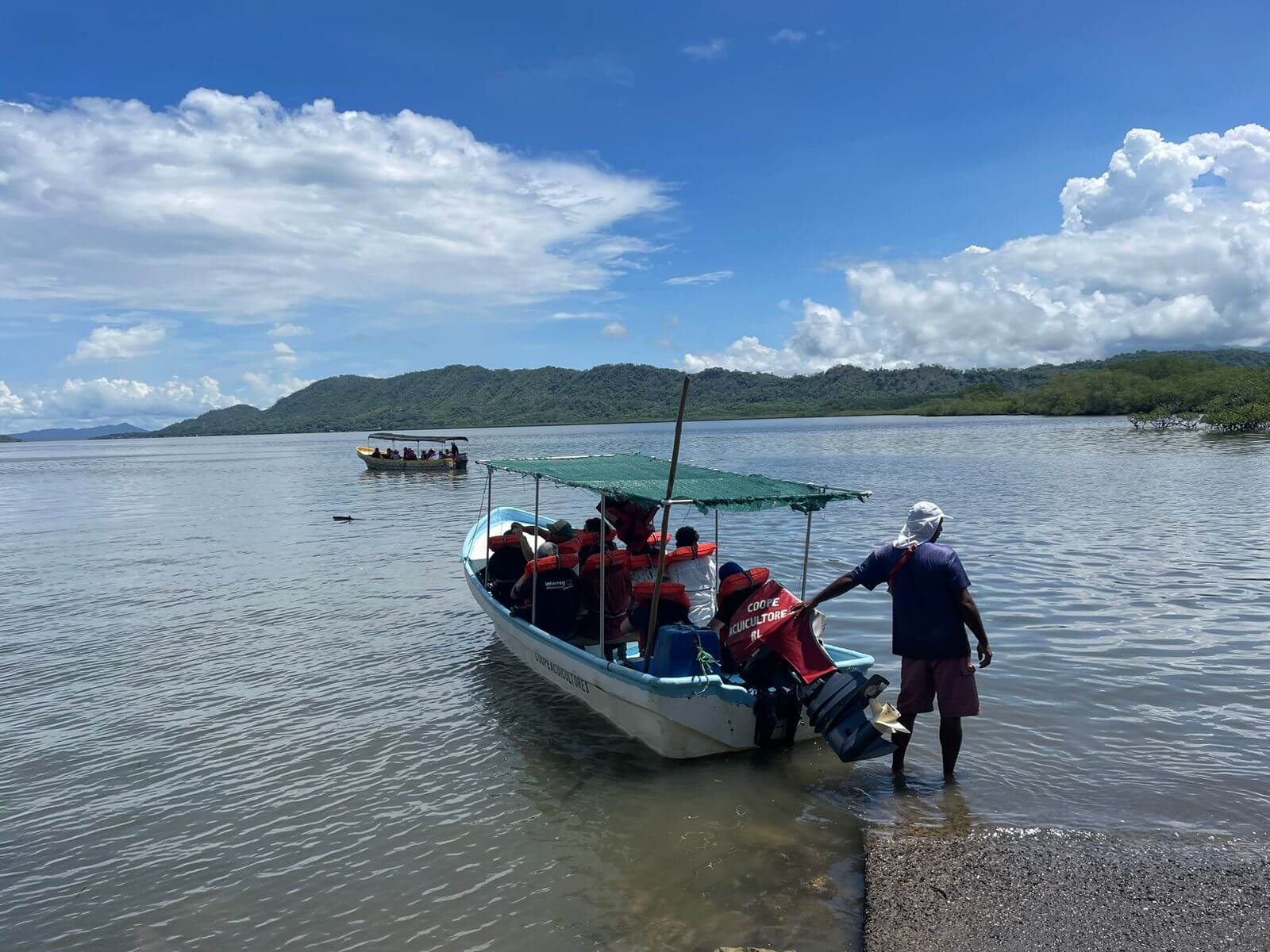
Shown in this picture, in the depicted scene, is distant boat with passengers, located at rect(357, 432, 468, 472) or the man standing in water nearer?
the man standing in water

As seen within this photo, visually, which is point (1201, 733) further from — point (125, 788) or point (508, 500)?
point (508, 500)

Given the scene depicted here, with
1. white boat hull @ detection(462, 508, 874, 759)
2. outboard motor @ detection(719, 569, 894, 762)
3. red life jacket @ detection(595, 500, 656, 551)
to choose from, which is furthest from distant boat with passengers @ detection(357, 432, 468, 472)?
outboard motor @ detection(719, 569, 894, 762)

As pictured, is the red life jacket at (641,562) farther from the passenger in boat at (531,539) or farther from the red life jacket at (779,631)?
the red life jacket at (779,631)

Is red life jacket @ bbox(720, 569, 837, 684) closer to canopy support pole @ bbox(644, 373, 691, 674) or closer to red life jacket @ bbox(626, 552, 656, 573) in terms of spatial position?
canopy support pole @ bbox(644, 373, 691, 674)

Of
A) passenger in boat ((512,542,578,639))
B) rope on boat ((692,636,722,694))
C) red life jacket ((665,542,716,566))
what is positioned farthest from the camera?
passenger in boat ((512,542,578,639))

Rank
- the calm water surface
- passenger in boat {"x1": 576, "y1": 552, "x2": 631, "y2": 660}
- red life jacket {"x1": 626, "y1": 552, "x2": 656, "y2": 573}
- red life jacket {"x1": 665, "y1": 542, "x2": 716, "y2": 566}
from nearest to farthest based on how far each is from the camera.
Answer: the calm water surface < red life jacket {"x1": 665, "y1": 542, "x2": 716, "y2": 566} < red life jacket {"x1": 626, "y1": 552, "x2": 656, "y2": 573} < passenger in boat {"x1": 576, "y1": 552, "x2": 631, "y2": 660}

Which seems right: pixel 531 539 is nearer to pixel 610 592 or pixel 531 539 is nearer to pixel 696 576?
pixel 610 592

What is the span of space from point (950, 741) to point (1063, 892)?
1.77 metres

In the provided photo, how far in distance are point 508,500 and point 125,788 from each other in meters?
25.2

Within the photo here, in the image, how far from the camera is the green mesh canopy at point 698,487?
25.5ft

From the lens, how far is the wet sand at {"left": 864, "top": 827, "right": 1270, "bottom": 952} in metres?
4.66

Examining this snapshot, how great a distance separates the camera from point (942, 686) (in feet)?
21.5

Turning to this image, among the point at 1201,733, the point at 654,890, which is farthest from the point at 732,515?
the point at 654,890

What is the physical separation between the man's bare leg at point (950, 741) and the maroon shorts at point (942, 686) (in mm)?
116
